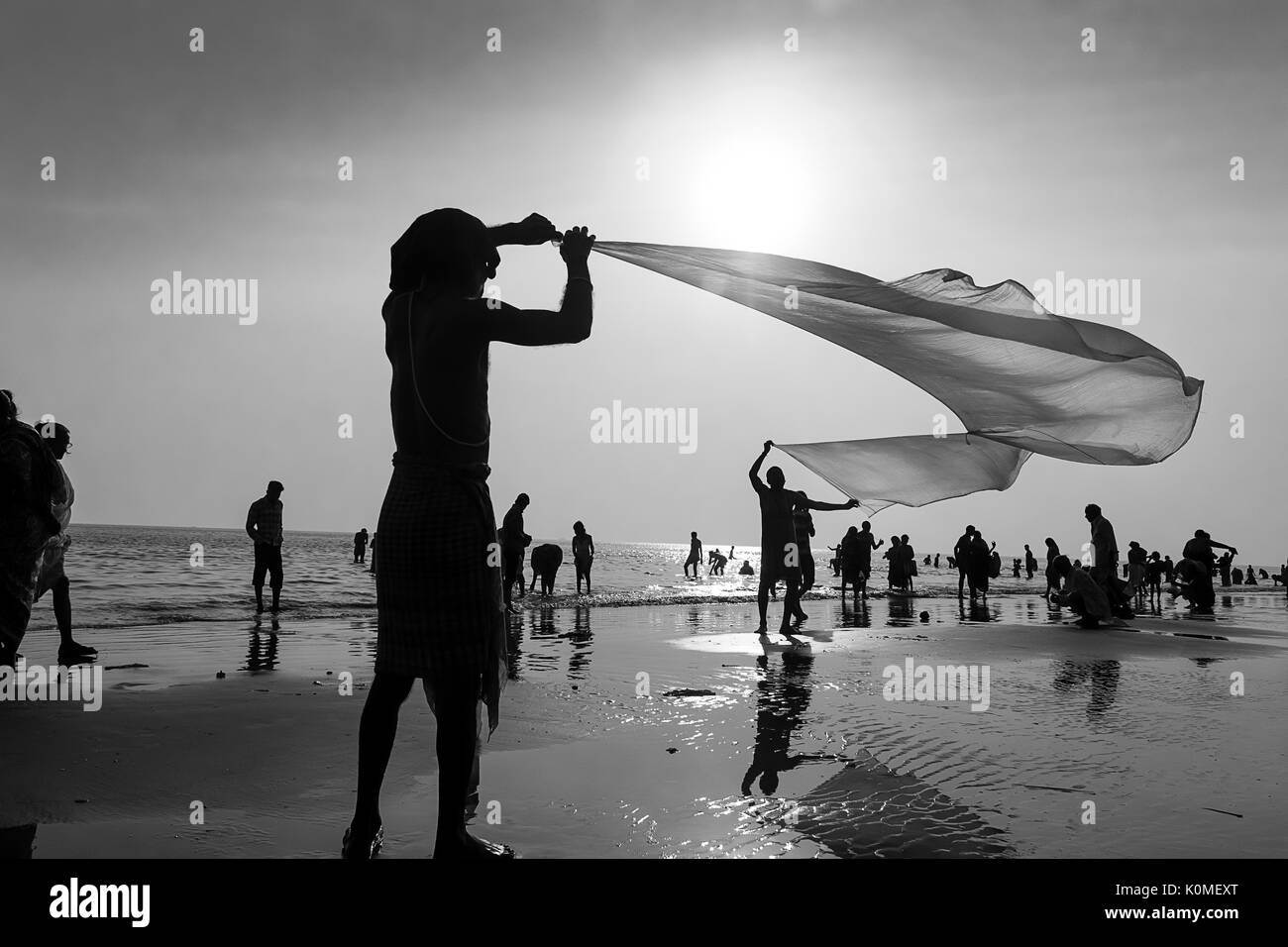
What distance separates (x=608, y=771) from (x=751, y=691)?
2719 mm

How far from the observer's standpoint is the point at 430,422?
2.75m

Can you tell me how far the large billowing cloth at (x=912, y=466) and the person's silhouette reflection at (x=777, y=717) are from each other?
1.88 m

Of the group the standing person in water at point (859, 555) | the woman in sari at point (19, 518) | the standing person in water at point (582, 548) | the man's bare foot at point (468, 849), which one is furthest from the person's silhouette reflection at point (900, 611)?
the man's bare foot at point (468, 849)

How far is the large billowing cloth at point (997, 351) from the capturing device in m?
5.31

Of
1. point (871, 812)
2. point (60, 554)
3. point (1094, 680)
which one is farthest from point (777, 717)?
point (60, 554)

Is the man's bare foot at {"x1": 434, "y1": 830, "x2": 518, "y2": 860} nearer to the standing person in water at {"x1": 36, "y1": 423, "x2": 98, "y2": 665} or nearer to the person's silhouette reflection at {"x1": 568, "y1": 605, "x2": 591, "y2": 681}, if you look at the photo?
the person's silhouette reflection at {"x1": 568, "y1": 605, "x2": 591, "y2": 681}

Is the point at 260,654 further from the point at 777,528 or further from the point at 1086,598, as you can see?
the point at 1086,598

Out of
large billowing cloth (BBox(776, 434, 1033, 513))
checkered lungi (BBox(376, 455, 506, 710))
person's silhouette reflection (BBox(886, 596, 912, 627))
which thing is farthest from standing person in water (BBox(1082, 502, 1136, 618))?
checkered lungi (BBox(376, 455, 506, 710))

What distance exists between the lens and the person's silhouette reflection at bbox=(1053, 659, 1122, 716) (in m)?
6.03

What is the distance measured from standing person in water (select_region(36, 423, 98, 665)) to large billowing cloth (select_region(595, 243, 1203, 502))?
5.17 meters

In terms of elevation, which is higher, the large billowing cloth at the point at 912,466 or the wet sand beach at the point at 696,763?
the large billowing cloth at the point at 912,466

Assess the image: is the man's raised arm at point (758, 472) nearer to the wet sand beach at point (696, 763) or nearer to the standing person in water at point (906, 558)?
the wet sand beach at point (696, 763)
